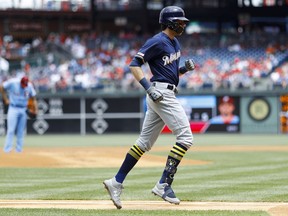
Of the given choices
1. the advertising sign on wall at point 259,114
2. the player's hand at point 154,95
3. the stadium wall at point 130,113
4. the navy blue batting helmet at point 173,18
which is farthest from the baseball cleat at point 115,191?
the advertising sign on wall at point 259,114

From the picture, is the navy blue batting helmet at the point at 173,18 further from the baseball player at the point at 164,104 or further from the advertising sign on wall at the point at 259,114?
the advertising sign on wall at the point at 259,114

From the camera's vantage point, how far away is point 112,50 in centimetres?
3534

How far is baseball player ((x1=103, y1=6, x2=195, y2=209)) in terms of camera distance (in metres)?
7.93

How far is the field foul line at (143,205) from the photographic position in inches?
301

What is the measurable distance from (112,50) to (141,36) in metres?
1.95

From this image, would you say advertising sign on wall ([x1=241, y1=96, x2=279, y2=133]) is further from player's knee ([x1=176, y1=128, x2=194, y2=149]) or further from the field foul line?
player's knee ([x1=176, y1=128, x2=194, y2=149])

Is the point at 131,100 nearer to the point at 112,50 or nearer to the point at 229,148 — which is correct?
the point at 112,50

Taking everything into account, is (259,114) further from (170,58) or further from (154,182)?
(170,58)

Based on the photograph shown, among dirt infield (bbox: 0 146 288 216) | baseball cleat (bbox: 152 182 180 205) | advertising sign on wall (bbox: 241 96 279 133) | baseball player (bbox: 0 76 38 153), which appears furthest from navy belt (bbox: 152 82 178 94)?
advertising sign on wall (bbox: 241 96 279 133)

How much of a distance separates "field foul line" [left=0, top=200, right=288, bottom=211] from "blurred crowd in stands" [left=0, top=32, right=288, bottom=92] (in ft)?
72.0

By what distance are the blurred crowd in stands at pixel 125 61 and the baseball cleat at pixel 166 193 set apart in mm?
22097

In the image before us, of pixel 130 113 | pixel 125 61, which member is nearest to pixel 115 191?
pixel 130 113

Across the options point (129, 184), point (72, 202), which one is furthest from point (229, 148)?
point (72, 202)

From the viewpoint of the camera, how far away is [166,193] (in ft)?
26.0
